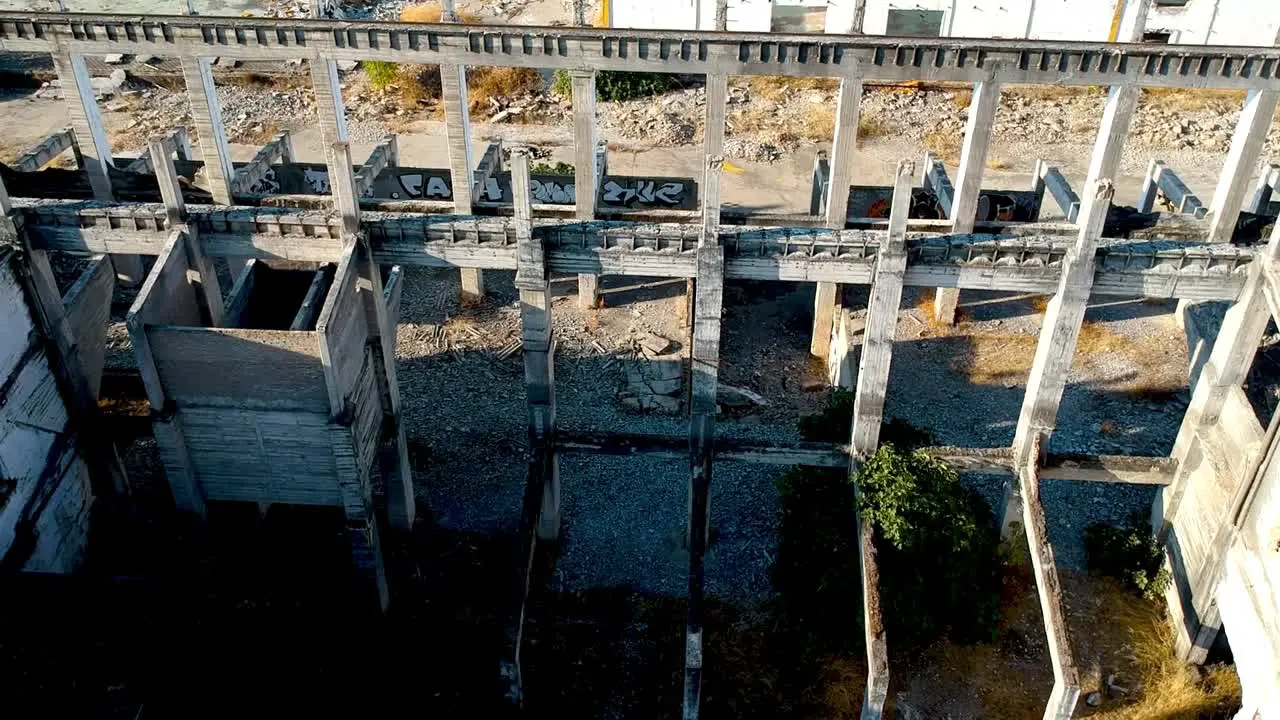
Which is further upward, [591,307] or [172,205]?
[172,205]

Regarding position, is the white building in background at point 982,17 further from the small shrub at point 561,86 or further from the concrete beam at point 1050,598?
the concrete beam at point 1050,598

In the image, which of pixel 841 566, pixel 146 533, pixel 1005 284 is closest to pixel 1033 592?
pixel 841 566

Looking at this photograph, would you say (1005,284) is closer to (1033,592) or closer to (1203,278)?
(1203,278)

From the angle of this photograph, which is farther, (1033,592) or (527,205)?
(1033,592)

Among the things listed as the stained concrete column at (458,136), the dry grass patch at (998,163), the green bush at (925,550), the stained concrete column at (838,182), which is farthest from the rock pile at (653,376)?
the dry grass patch at (998,163)

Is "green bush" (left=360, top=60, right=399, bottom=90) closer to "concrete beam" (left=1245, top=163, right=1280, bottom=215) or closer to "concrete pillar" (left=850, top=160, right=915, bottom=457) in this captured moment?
"concrete pillar" (left=850, top=160, right=915, bottom=457)

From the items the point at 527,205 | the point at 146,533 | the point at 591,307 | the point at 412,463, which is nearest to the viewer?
the point at 527,205

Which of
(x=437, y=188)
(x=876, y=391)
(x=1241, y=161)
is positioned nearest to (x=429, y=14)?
(x=437, y=188)
